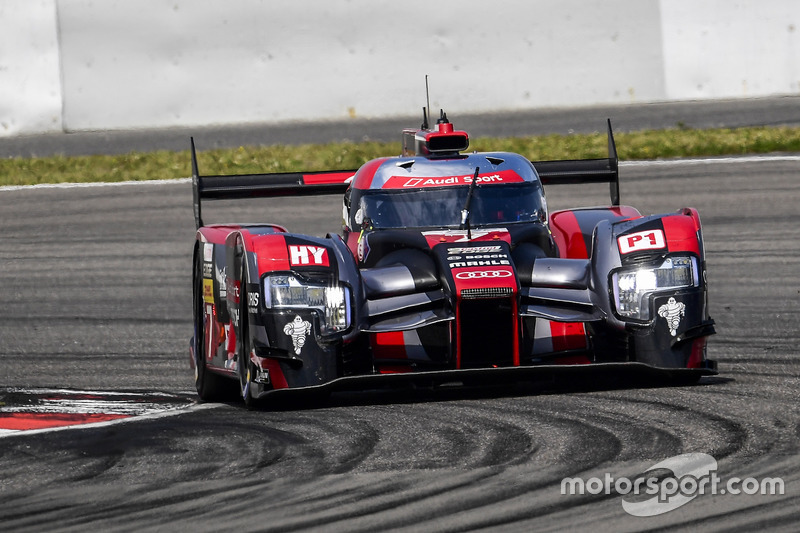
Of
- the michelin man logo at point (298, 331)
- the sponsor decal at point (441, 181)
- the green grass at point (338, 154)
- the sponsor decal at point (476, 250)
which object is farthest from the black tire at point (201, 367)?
the green grass at point (338, 154)

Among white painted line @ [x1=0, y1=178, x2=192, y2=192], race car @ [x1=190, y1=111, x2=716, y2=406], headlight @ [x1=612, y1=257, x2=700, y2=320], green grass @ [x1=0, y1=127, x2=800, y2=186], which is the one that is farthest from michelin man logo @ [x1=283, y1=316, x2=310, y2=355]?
white painted line @ [x1=0, y1=178, x2=192, y2=192]

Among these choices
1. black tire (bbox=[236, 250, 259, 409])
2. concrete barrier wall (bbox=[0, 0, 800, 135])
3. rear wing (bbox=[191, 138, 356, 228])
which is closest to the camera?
black tire (bbox=[236, 250, 259, 409])

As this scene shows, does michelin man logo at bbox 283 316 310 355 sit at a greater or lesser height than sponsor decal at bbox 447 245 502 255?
lesser

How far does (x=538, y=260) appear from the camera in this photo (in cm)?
838

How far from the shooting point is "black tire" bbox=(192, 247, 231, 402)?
8977 millimetres

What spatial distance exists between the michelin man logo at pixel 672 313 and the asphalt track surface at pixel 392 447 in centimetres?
34

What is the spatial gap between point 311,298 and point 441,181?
1.83 meters

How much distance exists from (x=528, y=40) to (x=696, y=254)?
49.9 feet

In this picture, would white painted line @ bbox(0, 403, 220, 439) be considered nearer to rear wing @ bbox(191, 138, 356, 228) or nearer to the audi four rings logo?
the audi four rings logo

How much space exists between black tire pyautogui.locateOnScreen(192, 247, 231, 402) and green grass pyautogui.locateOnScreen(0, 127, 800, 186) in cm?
879

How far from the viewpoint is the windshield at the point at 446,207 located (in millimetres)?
9023

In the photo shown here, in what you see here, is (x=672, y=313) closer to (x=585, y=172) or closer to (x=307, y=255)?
(x=307, y=255)

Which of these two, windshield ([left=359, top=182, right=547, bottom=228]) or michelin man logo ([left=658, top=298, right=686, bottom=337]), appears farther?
windshield ([left=359, top=182, right=547, bottom=228])

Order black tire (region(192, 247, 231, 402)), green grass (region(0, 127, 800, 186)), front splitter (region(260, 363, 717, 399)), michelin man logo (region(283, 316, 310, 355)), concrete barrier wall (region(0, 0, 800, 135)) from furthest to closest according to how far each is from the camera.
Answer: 1. concrete barrier wall (region(0, 0, 800, 135))
2. green grass (region(0, 127, 800, 186))
3. black tire (region(192, 247, 231, 402))
4. michelin man logo (region(283, 316, 310, 355))
5. front splitter (region(260, 363, 717, 399))
